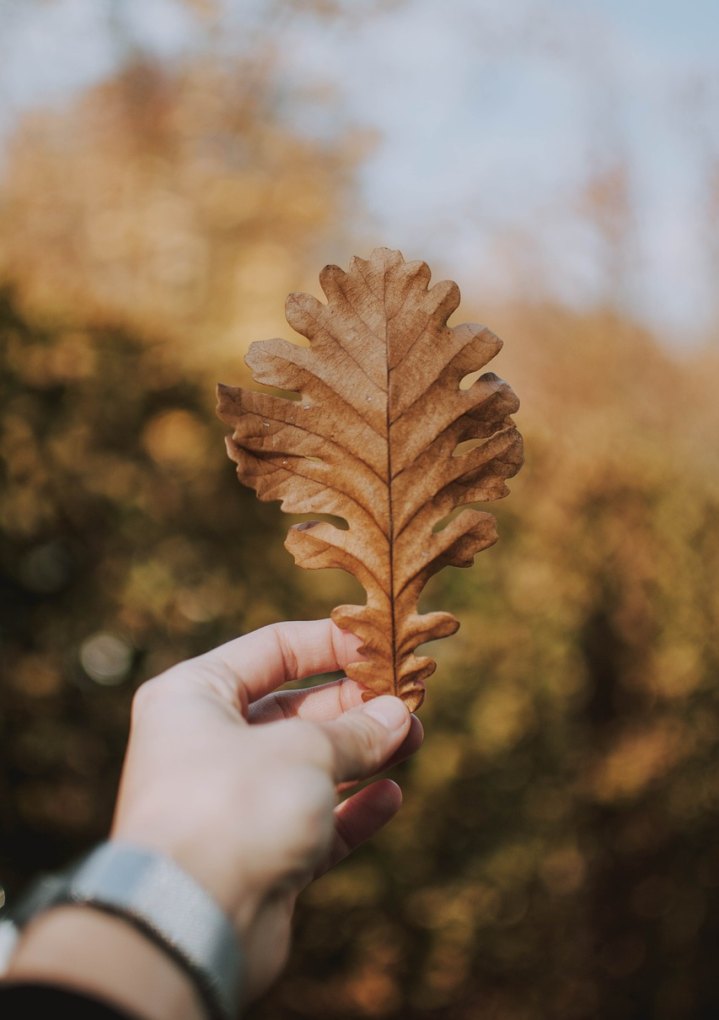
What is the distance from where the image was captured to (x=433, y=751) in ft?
10.4

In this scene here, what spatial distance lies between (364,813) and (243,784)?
1.71 feet

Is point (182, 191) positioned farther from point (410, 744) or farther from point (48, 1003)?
point (48, 1003)

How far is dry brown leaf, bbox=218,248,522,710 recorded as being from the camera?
4.04ft

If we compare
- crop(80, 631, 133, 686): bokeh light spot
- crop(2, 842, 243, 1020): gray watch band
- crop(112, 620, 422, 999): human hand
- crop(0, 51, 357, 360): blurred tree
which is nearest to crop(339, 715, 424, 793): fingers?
crop(112, 620, 422, 999): human hand

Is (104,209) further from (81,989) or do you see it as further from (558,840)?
(81,989)

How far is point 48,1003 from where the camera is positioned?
828mm

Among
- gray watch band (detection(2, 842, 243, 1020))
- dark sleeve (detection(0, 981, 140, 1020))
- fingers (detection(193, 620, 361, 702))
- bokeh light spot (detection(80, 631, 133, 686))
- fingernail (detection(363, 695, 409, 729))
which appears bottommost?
dark sleeve (detection(0, 981, 140, 1020))

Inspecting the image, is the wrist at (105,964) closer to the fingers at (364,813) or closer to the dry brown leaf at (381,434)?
the dry brown leaf at (381,434)

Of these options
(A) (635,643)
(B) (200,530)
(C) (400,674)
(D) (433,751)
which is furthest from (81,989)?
(A) (635,643)

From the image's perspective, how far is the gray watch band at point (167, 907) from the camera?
2.99 ft

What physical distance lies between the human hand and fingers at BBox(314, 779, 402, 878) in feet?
0.39

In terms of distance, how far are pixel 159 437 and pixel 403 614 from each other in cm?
166

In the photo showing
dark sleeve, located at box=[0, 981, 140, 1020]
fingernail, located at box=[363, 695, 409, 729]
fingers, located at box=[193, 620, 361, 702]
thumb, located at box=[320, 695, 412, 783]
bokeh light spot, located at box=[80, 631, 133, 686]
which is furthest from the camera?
bokeh light spot, located at box=[80, 631, 133, 686]

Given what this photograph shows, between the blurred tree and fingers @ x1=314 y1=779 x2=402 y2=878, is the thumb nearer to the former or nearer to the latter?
fingers @ x1=314 y1=779 x2=402 y2=878
